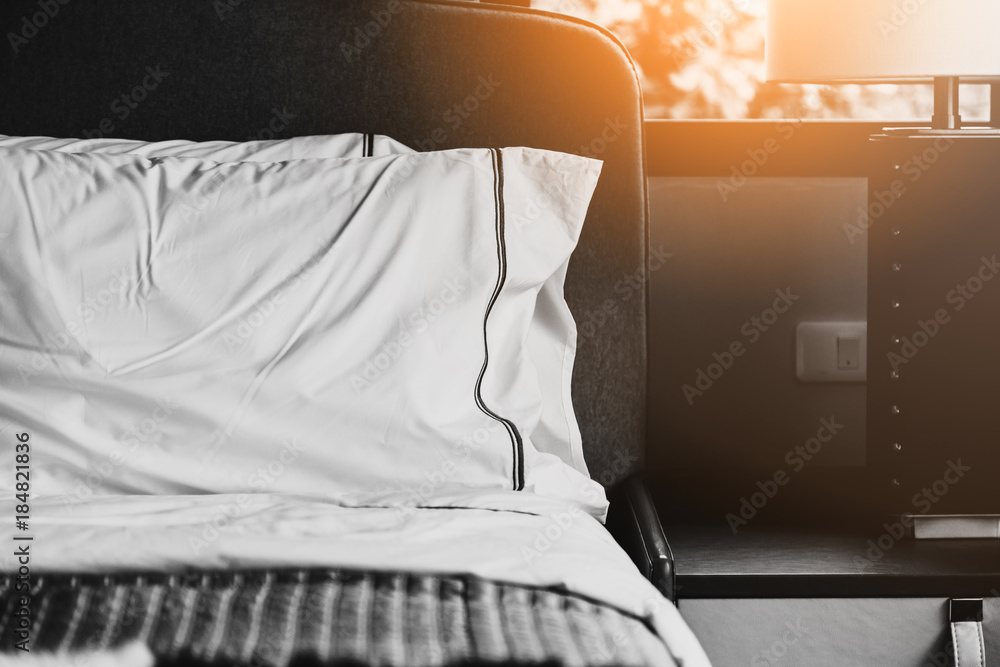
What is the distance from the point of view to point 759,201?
146 cm

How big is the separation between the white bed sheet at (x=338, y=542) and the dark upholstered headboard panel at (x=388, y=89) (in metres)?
0.49

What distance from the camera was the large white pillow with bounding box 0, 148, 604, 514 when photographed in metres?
0.85

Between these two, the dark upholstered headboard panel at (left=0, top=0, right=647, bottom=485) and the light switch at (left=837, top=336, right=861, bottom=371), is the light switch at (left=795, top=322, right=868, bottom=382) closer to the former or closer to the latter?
the light switch at (left=837, top=336, right=861, bottom=371)

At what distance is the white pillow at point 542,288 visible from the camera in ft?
3.63

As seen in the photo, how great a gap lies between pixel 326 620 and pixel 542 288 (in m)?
0.63

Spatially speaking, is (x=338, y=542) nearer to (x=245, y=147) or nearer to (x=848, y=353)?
(x=245, y=147)

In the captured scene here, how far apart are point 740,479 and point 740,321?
1.06 feet

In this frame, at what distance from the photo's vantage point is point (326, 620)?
62 cm

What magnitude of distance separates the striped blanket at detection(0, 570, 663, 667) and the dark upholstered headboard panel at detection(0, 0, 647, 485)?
603mm

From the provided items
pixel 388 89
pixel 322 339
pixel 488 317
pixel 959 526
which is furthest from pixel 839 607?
pixel 388 89

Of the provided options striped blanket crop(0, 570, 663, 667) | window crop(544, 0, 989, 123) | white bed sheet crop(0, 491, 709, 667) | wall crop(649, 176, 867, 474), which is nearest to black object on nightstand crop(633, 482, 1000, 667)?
white bed sheet crop(0, 491, 709, 667)

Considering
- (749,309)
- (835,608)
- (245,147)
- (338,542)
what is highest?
(245,147)

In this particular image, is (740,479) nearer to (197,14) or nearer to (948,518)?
Answer: (948,518)

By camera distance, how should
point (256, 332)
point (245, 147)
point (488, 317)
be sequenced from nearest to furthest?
point (256, 332) < point (488, 317) < point (245, 147)
